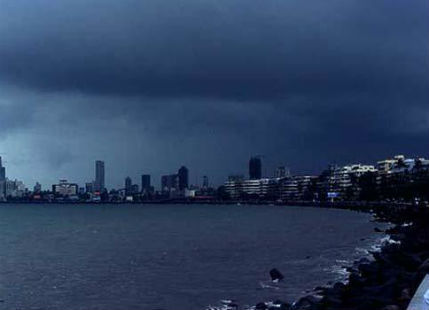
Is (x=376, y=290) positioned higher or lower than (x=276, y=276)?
higher

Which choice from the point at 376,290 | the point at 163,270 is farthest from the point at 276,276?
the point at 376,290

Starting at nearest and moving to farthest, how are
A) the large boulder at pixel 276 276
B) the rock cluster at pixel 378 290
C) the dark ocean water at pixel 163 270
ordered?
the rock cluster at pixel 378 290, the dark ocean water at pixel 163 270, the large boulder at pixel 276 276

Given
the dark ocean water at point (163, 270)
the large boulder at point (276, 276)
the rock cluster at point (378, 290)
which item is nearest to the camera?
the rock cluster at point (378, 290)

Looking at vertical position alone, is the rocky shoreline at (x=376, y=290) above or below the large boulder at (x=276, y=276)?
above

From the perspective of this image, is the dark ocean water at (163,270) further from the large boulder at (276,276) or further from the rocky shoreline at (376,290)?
the rocky shoreline at (376,290)

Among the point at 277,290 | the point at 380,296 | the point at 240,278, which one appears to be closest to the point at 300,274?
the point at 240,278

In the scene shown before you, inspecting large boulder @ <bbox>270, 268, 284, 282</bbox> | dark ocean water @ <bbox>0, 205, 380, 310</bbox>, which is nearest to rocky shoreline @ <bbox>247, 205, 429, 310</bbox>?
dark ocean water @ <bbox>0, 205, 380, 310</bbox>

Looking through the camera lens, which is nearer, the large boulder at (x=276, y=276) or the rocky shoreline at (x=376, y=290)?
the rocky shoreline at (x=376, y=290)

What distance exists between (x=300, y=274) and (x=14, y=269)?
610 inches

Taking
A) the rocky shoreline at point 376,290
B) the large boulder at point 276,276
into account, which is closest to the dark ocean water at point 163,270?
the large boulder at point 276,276

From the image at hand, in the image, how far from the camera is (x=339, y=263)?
33.2 m

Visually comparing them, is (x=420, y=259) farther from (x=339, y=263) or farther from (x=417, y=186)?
(x=417, y=186)

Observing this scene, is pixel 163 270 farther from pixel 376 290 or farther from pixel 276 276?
pixel 376 290

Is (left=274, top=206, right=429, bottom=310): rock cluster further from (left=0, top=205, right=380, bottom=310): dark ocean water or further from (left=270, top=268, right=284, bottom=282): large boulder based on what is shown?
(left=270, top=268, right=284, bottom=282): large boulder
